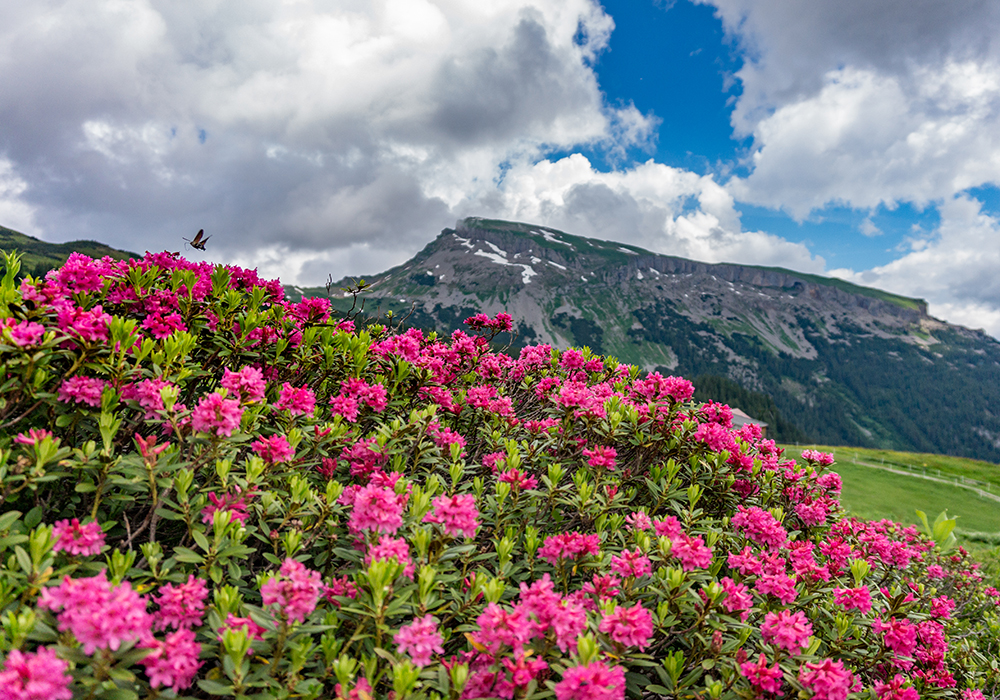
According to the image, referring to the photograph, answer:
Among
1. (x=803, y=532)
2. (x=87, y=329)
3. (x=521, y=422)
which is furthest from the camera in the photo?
(x=521, y=422)

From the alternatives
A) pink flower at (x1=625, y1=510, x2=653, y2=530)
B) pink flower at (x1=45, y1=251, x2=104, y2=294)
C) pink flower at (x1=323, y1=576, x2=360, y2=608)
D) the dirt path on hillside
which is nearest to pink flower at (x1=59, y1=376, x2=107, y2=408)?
pink flower at (x1=45, y1=251, x2=104, y2=294)

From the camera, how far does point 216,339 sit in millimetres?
3936

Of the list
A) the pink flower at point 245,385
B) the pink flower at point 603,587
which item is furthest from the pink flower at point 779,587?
the pink flower at point 245,385

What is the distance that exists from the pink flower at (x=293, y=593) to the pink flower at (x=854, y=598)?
4082 millimetres

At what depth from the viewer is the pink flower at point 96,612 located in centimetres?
187

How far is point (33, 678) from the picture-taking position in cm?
170

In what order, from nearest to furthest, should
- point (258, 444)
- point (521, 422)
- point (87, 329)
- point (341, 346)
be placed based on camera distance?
1. point (87, 329)
2. point (258, 444)
3. point (341, 346)
4. point (521, 422)

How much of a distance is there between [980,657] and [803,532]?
2717mm

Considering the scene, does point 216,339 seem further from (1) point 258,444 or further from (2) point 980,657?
(2) point 980,657

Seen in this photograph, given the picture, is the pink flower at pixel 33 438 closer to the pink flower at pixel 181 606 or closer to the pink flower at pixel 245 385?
the pink flower at pixel 245 385

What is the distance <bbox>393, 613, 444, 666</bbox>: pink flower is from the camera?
234 centimetres

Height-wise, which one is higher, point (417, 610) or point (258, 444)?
point (258, 444)

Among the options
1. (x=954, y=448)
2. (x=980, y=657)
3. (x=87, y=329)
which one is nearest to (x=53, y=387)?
(x=87, y=329)

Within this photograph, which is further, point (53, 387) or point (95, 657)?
point (53, 387)
